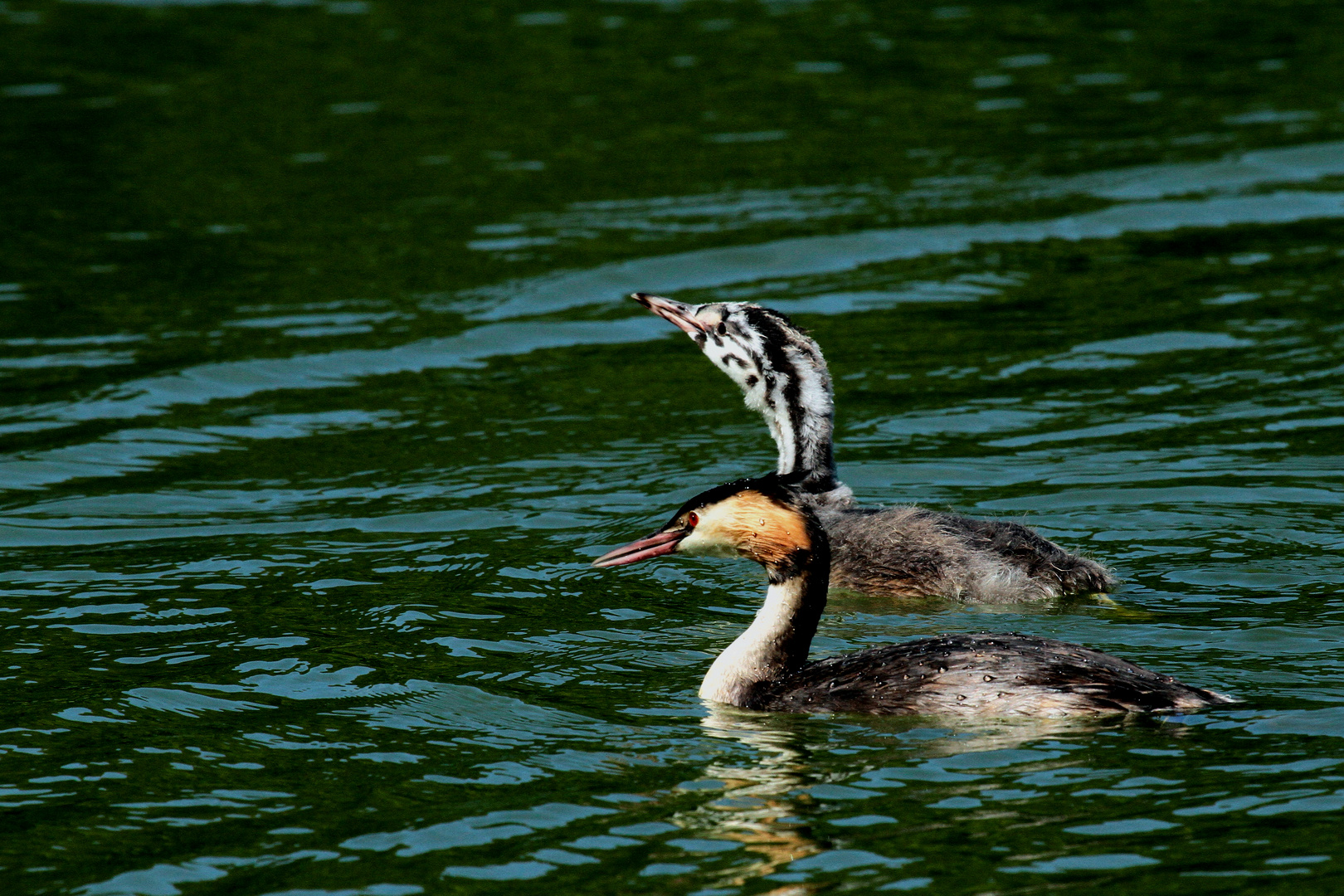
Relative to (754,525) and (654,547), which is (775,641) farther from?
(654,547)

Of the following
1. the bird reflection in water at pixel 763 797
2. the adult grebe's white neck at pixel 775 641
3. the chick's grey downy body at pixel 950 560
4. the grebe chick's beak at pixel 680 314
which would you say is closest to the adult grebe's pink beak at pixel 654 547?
the adult grebe's white neck at pixel 775 641

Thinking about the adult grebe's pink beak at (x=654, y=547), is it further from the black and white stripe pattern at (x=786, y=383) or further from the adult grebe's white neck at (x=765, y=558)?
the black and white stripe pattern at (x=786, y=383)

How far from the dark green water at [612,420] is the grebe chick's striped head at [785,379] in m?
1.03

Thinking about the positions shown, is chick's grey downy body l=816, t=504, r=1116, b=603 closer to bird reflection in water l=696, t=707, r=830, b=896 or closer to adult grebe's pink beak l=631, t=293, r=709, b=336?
adult grebe's pink beak l=631, t=293, r=709, b=336

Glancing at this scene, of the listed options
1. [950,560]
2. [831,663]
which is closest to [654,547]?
[831,663]

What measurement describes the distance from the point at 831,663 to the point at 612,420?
5.85m

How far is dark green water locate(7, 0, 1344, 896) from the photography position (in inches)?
305

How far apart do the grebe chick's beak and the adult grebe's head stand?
3.47 meters

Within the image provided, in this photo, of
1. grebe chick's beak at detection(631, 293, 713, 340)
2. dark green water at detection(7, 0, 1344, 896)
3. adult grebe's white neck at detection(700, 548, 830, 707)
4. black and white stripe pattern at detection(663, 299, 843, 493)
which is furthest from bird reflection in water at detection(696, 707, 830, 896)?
grebe chick's beak at detection(631, 293, 713, 340)

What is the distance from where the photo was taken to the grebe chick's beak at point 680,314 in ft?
41.0

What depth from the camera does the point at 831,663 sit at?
908 centimetres

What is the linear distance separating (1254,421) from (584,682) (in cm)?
606

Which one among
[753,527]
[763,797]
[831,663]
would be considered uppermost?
[753,527]

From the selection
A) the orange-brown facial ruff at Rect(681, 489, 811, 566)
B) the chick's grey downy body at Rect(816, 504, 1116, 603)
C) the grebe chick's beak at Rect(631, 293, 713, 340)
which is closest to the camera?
the orange-brown facial ruff at Rect(681, 489, 811, 566)
